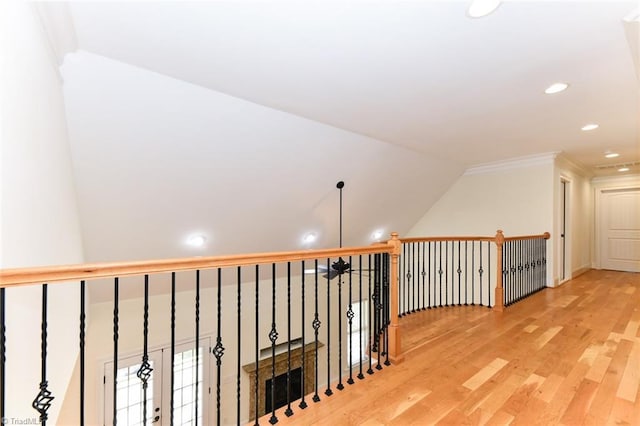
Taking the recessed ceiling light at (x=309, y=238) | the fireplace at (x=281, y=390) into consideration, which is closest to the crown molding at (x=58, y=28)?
the recessed ceiling light at (x=309, y=238)

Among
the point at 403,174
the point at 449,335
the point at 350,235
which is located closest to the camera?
the point at 449,335

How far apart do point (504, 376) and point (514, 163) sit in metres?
4.53

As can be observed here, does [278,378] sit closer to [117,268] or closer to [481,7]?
[117,268]

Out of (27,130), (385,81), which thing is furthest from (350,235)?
(27,130)

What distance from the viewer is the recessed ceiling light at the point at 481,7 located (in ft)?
5.37

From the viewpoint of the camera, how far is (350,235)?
6.17 m

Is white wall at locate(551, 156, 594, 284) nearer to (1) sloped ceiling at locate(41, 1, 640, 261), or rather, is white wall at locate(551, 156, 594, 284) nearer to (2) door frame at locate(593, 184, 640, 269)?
(2) door frame at locate(593, 184, 640, 269)

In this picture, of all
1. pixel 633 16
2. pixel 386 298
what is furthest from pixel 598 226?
pixel 386 298

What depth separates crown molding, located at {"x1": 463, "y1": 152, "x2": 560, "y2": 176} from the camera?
17.0ft

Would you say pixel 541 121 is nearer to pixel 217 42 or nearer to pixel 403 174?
pixel 403 174

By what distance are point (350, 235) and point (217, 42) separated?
4702mm

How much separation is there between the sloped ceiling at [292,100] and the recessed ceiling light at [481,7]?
5cm

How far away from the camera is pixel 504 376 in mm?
2383

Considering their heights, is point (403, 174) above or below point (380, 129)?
below
